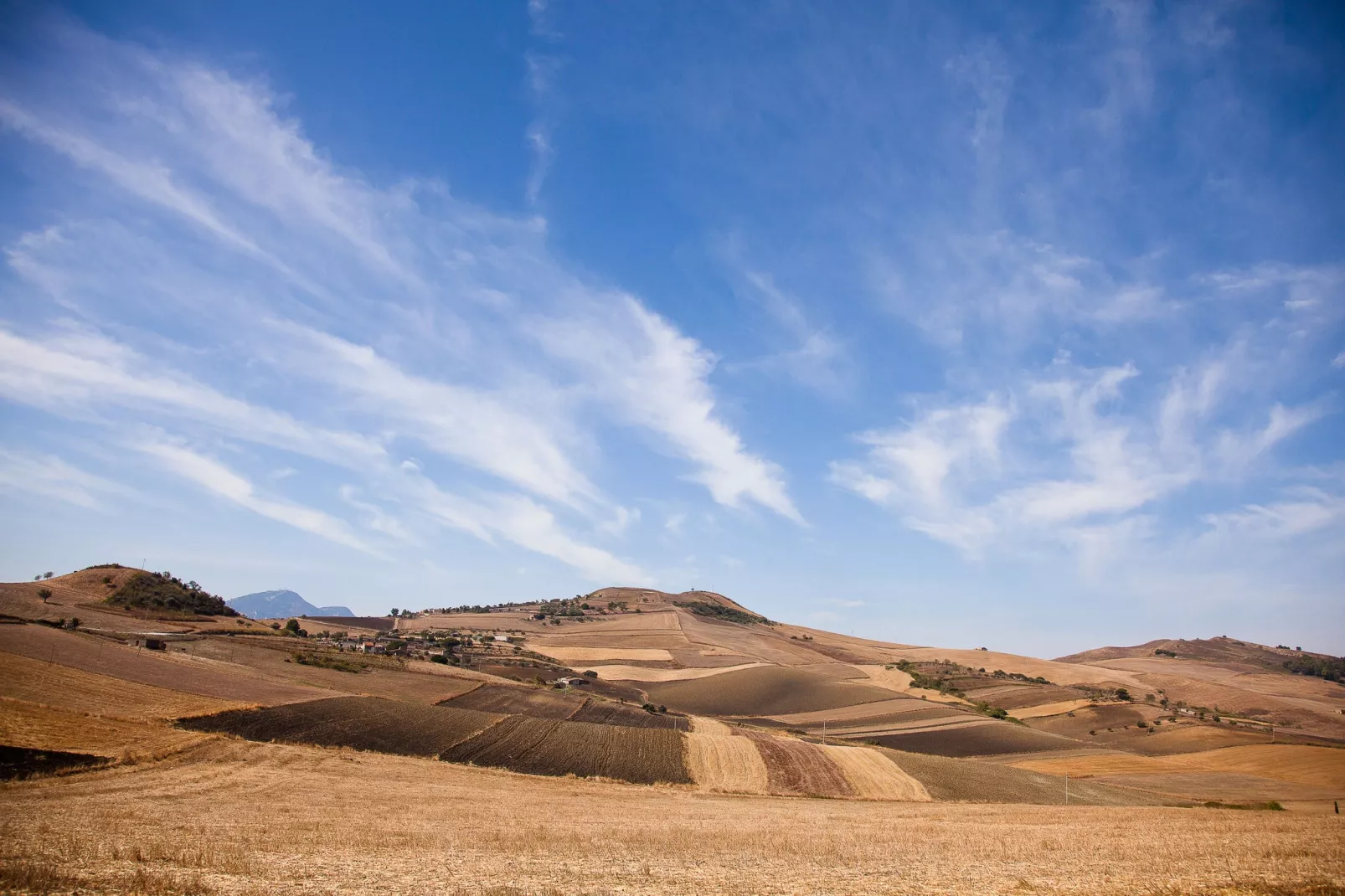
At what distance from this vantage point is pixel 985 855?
2402 cm

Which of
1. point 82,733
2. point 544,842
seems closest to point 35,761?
point 82,733

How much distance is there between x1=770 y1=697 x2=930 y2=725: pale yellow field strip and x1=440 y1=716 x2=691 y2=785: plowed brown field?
4106 cm

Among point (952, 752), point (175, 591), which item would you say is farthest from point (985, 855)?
point (175, 591)

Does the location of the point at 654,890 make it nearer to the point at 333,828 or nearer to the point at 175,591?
the point at 333,828

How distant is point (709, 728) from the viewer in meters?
72.0

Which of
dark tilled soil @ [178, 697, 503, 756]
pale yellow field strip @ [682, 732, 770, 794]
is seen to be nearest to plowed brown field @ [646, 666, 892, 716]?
pale yellow field strip @ [682, 732, 770, 794]

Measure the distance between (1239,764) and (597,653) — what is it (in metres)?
105

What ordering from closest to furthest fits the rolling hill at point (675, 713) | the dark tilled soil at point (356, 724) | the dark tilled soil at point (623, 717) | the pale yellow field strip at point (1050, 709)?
the dark tilled soil at point (356, 724) < the rolling hill at point (675, 713) < the dark tilled soil at point (623, 717) < the pale yellow field strip at point (1050, 709)

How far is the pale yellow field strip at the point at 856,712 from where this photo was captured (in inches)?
3841

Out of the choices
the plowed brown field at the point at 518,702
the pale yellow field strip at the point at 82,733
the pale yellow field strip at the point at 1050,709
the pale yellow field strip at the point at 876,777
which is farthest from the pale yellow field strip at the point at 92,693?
the pale yellow field strip at the point at 1050,709

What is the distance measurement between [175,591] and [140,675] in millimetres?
72008

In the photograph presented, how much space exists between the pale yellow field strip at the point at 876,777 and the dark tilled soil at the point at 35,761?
44.7 meters

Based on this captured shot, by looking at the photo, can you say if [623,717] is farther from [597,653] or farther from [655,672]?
[597,653]

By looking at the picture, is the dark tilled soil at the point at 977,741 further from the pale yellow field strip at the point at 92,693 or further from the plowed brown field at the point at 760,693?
the pale yellow field strip at the point at 92,693
